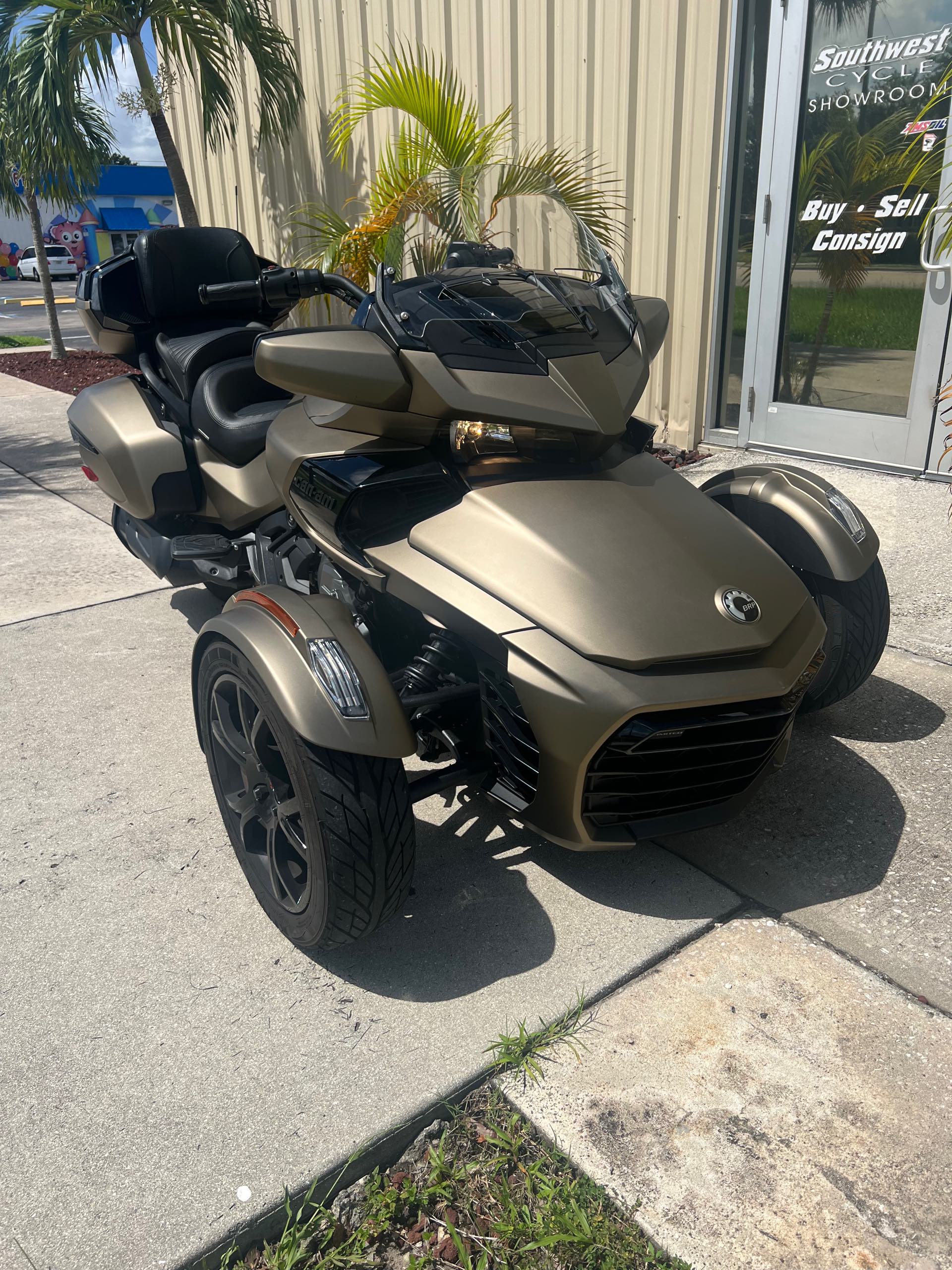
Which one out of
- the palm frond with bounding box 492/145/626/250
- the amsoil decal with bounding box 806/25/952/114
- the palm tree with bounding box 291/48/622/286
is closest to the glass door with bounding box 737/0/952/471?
the amsoil decal with bounding box 806/25/952/114

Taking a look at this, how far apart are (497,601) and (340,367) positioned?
2.08 feet

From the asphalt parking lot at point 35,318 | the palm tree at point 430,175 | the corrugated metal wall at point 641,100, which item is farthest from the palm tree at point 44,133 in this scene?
the palm tree at point 430,175

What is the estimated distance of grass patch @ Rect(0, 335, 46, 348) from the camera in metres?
15.5

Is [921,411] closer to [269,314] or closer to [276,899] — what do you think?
[269,314]

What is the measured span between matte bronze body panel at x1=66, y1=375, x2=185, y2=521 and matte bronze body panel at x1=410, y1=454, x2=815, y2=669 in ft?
5.30

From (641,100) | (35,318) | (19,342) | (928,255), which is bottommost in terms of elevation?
(35,318)

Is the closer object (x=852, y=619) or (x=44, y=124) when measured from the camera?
(x=852, y=619)

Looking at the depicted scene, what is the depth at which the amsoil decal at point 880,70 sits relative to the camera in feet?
15.5

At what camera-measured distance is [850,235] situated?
17.1 feet

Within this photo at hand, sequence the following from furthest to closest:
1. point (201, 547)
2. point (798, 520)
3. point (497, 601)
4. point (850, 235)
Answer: point (850, 235), point (201, 547), point (798, 520), point (497, 601)

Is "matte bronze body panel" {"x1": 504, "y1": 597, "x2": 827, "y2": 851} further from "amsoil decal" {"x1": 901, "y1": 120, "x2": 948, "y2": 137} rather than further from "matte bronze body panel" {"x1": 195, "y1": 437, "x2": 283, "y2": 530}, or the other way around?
"amsoil decal" {"x1": 901, "y1": 120, "x2": 948, "y2": 137}

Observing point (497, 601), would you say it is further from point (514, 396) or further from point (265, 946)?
point (265, 946)

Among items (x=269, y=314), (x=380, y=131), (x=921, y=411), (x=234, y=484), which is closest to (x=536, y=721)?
(x=234, y=484)

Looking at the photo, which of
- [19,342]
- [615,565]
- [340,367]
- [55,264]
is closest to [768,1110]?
[615,565]
